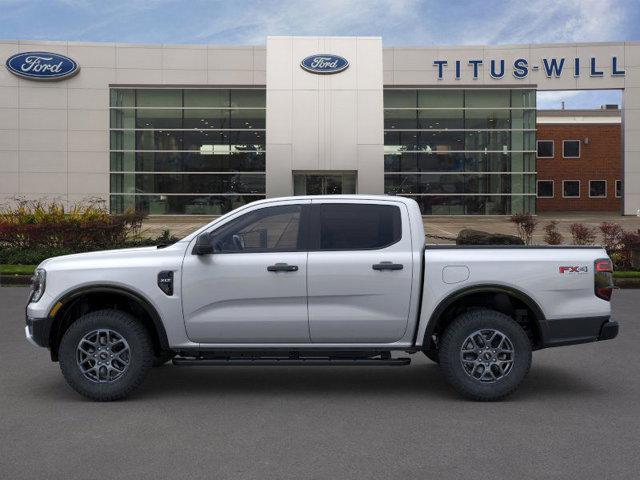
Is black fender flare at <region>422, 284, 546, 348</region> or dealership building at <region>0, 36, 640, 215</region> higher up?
dealership building at <region>0, 36, 640, 215</region>

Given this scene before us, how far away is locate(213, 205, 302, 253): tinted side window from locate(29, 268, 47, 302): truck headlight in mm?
1547

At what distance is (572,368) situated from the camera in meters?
8.37

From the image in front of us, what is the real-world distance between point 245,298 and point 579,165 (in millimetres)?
56572

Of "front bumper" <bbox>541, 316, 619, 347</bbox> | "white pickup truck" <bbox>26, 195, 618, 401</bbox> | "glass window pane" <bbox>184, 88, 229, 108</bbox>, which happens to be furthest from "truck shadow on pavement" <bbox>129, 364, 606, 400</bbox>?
"glass window pane" <bbox>184, 88, 229, 108</bbox>

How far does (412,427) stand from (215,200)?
122ft

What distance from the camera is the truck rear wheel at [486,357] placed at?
6.69 m

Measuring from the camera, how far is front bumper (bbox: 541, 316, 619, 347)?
6801 mm

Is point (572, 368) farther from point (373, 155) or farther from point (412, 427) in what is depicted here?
point (373, 155)

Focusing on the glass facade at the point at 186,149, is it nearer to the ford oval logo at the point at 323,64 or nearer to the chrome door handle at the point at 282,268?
the ford oval logo at the point at 323,64

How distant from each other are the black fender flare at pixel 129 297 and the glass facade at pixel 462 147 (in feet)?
119

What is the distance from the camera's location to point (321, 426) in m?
5.96

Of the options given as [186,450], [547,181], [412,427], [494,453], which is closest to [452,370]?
[412,427]

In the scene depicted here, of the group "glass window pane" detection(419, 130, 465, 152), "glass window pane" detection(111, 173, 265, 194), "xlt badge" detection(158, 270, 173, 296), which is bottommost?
"xlt badge" detection(158, 270, 173, 296)

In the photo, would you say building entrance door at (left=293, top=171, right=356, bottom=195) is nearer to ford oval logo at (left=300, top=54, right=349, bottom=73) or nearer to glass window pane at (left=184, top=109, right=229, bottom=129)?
glass window pane at (left=184, top=109, right=229, bottom=129)
